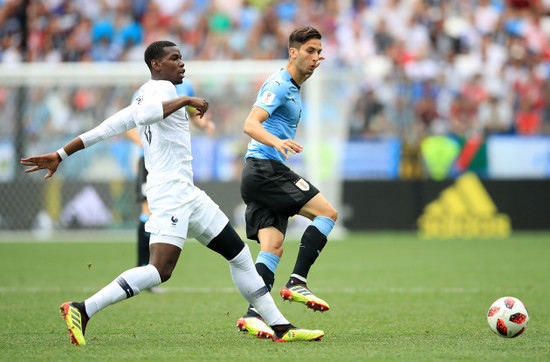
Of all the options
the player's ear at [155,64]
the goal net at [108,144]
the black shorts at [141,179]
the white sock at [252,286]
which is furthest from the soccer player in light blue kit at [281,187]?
the goal net at [108,144]

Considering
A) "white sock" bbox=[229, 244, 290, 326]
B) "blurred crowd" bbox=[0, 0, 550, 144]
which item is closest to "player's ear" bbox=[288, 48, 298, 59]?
"white sock" bbox=[229, 244, 290, 326]

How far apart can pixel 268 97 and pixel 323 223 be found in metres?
1.04

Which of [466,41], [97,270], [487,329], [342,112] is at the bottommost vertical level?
[97,270]

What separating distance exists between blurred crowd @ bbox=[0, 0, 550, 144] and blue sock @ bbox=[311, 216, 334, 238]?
1041cm

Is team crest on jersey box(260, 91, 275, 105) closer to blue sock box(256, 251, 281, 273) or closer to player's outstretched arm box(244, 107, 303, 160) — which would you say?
player's outstretched arm box(244, 107, 303, 160)

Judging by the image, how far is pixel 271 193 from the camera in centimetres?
658

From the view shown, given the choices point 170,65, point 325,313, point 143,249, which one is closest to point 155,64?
point 170,65

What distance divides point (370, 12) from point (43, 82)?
7999 mm

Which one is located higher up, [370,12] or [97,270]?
[370,12]

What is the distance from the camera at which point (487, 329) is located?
6.48m

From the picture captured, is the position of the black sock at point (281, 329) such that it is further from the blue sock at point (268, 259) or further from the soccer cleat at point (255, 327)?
the blue sock at point (268, 259)

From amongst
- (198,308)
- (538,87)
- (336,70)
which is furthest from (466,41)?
(198,308)

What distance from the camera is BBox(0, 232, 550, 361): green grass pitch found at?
5461 millimetres

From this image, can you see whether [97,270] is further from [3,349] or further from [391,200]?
[391,200]
